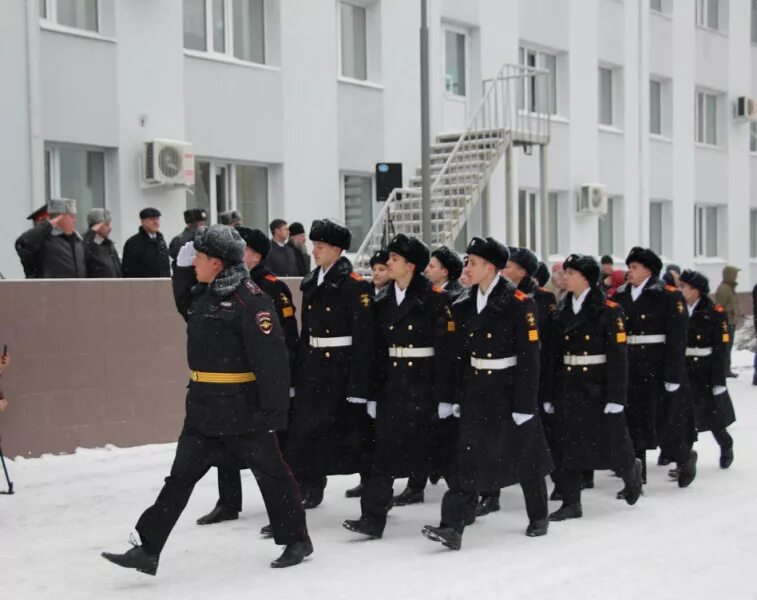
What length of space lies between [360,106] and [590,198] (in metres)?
7.23

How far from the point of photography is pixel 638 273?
31.5 ft

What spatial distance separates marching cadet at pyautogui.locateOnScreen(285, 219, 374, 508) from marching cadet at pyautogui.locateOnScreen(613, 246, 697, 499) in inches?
106

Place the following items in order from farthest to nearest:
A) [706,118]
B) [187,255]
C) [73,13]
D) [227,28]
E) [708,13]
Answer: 1. [706,118]
2. [708,13]
3. [227,28]
4. [73,13]
5. [187,255]

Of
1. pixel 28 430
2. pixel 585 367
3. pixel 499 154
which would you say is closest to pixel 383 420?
pixel 585 367

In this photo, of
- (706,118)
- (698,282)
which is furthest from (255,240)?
(706,118)

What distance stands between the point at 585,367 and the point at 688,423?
5.59 feet

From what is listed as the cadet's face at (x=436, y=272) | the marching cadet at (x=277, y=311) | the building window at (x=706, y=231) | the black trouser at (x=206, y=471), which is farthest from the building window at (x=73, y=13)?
the building window at (x=706, y=231)

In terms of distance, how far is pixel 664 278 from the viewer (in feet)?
33.2

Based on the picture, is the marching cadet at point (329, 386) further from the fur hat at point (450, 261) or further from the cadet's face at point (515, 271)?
the cadet's face at point (515, 271)

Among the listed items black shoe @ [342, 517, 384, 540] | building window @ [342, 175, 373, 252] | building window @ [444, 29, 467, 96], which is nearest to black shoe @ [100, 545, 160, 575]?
black shoe @ [342, 517, 384, 540]

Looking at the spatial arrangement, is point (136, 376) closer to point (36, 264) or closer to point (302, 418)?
point (36, 264)

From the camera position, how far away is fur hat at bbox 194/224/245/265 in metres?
6.55

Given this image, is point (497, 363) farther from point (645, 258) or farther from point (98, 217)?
point (98, 217)

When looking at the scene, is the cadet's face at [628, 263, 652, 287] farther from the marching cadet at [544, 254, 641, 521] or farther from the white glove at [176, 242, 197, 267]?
the white glove at [176, 242, 197, 267]
